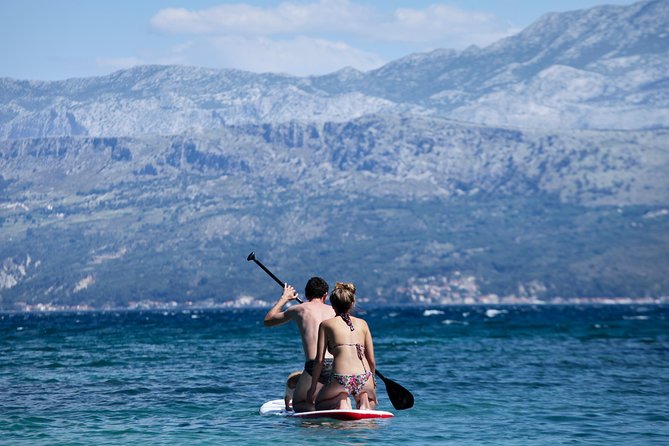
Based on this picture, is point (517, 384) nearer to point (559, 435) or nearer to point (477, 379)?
point (477, 379)

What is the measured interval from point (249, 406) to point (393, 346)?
170 feet

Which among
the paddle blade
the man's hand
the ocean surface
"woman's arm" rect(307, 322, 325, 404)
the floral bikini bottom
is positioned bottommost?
the ocean surface

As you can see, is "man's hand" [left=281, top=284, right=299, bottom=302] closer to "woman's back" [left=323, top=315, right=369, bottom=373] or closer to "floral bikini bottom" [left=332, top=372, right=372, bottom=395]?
"woman's back" [left=323, top=315, right=369, bottom=373]

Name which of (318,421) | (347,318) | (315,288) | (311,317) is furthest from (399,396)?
(347,318)

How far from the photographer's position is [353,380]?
2480cm

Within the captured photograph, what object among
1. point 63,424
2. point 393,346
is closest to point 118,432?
point 63,424

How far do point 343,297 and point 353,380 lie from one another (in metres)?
2.35

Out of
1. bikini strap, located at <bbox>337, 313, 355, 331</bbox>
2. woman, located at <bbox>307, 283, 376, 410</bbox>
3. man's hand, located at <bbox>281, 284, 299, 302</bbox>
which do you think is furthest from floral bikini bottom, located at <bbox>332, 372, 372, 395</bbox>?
man's hand, located at <bbox>281, 284, 299, 302</bbox>

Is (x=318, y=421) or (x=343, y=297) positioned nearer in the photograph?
(x=343, y=297)

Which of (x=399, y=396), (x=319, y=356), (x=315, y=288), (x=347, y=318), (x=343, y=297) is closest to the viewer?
(x=343, y=297)

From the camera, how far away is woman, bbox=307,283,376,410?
2364 centimetres

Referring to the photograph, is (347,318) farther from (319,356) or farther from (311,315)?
(311,315)

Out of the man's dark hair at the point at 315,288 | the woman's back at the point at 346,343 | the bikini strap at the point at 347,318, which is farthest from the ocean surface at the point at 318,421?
the man's dark hair at the point at 315,288

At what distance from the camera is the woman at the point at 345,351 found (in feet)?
77.6
